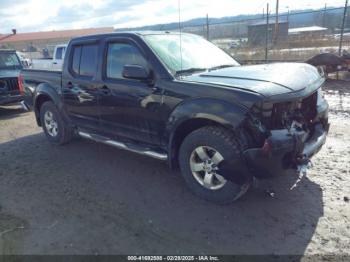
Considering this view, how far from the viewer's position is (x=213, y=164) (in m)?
3.51

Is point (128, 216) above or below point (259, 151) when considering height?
below

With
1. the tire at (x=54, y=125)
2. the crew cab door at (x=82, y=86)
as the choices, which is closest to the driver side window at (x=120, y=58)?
the crew cab door at (x=82, y=86)

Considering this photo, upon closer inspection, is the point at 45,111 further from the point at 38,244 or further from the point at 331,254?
the point at 331,254

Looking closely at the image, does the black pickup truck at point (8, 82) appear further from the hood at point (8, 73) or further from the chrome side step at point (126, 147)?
the chrome side step at point (126, 147)

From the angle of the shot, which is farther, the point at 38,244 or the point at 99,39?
the point at 99,39

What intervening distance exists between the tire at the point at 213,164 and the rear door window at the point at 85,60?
78.5 inches


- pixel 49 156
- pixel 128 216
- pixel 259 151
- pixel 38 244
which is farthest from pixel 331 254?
pixel 49 156

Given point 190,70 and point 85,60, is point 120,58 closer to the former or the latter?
point 85,60

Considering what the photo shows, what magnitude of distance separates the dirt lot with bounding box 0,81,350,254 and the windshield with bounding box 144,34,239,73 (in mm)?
1502

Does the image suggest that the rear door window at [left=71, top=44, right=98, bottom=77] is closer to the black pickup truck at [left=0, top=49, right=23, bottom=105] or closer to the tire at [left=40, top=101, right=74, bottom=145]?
the tire at [left=40, top=101, right=74, bottom=145]

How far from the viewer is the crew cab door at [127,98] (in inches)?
155

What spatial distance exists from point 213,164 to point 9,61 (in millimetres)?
9065

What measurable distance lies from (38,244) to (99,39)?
287cm

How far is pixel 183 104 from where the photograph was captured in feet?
11.7
